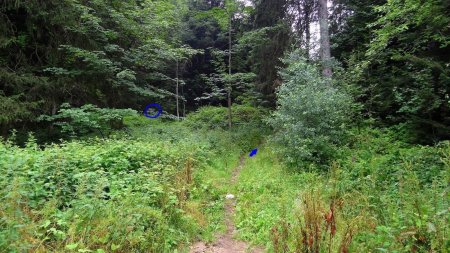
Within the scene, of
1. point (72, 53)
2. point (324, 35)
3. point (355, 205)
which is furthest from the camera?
point (324, 35)

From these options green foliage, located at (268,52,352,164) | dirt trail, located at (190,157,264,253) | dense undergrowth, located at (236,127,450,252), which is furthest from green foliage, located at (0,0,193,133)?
dirt trail, located at (190,157,264,253)

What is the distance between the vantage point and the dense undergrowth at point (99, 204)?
3.10 meters

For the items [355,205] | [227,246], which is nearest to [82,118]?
[227,246]

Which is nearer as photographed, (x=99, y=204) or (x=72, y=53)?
(x=99, y=204)

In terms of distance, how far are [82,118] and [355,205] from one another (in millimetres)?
8762

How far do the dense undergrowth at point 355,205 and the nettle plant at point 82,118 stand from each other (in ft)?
18.3

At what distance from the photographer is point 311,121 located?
852 cm

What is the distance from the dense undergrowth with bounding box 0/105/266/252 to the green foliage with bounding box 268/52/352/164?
2842 mm

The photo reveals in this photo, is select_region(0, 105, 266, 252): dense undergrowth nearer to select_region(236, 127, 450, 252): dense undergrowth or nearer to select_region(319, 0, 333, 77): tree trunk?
select_region(236, 127, 450, 252): dense undergrowth

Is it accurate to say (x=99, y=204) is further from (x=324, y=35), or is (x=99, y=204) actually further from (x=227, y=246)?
(x=324, y=35)

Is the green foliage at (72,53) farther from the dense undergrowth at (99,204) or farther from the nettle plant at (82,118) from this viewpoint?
the dense undergrowth at (99,204)

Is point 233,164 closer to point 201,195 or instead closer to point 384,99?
point 201,195

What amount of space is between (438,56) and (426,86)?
1261 mm

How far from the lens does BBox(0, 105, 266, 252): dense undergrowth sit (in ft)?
10.2
